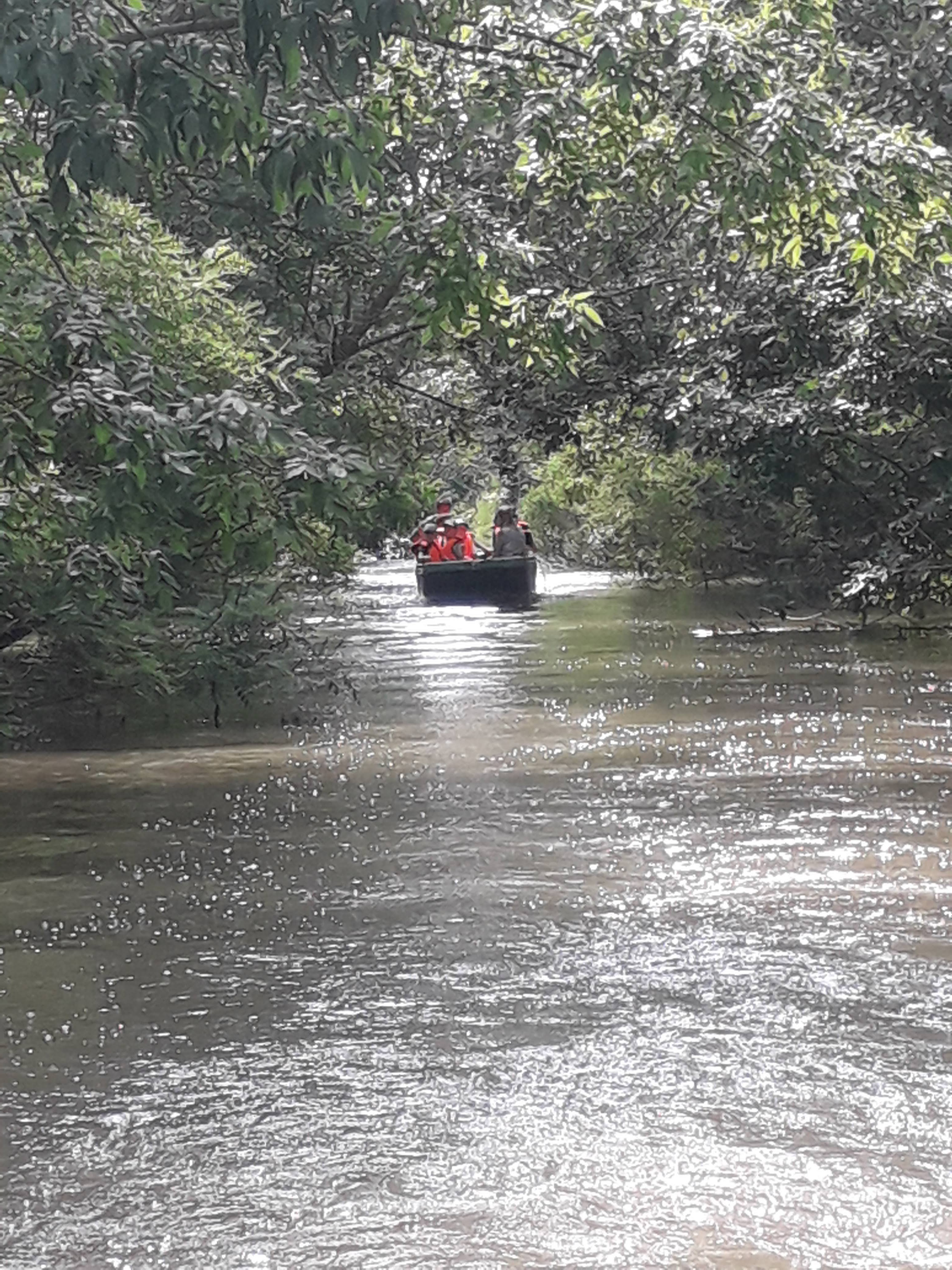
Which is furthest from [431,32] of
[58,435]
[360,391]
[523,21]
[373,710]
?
[360,391]

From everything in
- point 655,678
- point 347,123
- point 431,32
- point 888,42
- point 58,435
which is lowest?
point 655,678

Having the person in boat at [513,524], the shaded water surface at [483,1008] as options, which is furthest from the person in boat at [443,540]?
the shaded water surface at [483,1008]

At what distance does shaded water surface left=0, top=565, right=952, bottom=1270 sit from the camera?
15.2ft

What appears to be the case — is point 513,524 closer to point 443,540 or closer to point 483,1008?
point 443,540

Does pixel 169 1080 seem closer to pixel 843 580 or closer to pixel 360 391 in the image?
pixel 360 391

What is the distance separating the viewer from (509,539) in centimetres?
3216

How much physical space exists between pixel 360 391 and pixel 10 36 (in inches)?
612

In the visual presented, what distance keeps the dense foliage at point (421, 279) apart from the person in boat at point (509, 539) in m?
6.23

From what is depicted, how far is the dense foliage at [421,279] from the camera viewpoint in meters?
7.09

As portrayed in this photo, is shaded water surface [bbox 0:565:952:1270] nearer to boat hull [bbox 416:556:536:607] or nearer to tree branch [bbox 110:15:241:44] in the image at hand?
tree branch [bbox 110:15:241:44]

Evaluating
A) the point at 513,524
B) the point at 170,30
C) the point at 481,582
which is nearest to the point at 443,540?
the point at 513,524

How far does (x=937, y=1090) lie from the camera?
5.48 m

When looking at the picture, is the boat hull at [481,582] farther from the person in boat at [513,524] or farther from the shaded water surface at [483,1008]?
the shaded water surface at [483,1008]

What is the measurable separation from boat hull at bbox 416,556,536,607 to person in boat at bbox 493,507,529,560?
115cm
